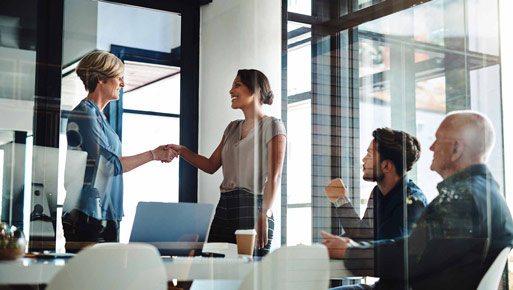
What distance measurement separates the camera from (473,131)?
8.32ft

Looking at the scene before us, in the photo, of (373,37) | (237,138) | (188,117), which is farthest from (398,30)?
(188,117)

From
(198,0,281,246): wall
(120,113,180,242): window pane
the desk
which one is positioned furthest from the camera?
(198,0,281,246): wall

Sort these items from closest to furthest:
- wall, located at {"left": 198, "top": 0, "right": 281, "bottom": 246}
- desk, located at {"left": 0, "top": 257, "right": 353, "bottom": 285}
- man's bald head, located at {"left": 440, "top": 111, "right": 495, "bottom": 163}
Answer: desk, located at {"left": 0, "top": 257, "right": 353, "bottom": 285} → wall, located at {"left": 198, "top": 0, "right": 281, "bottom": 246} → man's bald head, located at {"left": 440, "top": 111, "right": 495, "bottom": 163}

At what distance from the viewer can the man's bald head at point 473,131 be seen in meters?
2.50

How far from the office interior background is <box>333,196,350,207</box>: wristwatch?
44 millimetres

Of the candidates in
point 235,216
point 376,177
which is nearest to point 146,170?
point 235,216

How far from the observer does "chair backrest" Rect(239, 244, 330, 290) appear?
208cm

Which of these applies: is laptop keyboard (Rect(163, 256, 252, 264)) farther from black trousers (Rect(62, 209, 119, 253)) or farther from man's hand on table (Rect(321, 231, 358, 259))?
man's hand on table (Rect(321, 231, 358, 259))

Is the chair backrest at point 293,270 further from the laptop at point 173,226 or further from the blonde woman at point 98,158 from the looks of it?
the blonde woman at point 98,158

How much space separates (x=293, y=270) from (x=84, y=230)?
2.59 ft

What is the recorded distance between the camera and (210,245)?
6.07 feet

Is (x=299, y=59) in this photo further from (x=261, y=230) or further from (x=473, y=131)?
(x=473, y=131)

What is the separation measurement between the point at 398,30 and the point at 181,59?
1004 mm

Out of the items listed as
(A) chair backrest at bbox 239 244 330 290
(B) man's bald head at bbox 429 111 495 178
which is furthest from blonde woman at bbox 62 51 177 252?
(B) man's bald head at bbox 429 111 495 178
